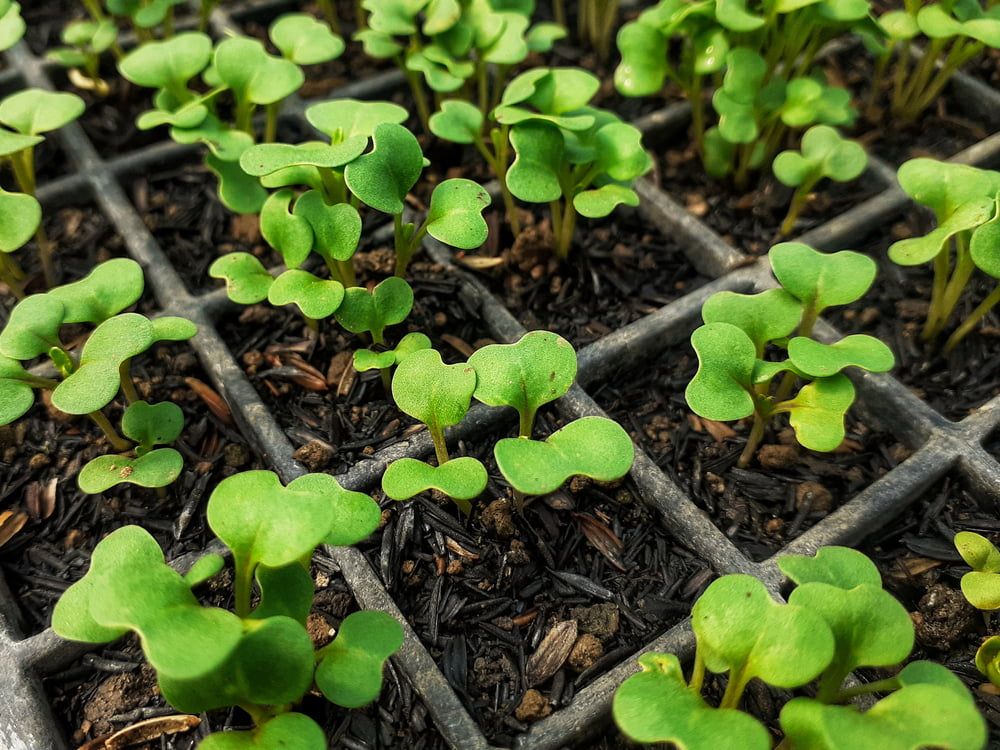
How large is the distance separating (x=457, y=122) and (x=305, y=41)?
41 centimetres

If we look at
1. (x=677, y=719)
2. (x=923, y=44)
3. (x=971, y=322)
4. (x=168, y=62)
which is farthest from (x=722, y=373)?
(x=923, y=44)

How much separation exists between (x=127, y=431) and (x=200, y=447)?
0.13 meters

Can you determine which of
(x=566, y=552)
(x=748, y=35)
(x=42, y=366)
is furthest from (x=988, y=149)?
(x=42, y=366)

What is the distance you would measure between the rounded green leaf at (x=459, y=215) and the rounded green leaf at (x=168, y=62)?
0.61m

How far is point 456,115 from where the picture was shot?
139 cm

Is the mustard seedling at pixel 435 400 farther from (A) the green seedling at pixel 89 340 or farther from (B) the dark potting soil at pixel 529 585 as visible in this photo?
(A) the green seedling at pixel 89 340

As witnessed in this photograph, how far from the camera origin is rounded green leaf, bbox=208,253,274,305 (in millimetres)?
1269

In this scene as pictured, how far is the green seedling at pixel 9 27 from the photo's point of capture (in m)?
1.45

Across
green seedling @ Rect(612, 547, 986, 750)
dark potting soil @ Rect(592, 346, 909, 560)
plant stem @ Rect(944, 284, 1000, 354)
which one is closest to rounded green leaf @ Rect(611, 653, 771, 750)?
green seedling @ Rect(612, 547, 986, 750)

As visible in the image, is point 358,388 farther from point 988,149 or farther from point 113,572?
point 988,149

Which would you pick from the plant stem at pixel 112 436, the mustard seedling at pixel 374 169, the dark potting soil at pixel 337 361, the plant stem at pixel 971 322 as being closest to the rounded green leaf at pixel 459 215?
the mustard seedling at pixel 374 169

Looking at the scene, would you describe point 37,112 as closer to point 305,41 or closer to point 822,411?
point 305,41

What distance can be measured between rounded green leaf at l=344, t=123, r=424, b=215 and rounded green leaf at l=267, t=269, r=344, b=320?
0.47ft

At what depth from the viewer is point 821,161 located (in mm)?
1433
